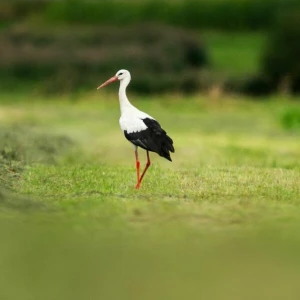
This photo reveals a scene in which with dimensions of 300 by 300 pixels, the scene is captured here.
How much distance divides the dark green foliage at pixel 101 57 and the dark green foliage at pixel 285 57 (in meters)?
2.38

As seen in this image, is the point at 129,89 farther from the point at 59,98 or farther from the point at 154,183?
the point at 154,183

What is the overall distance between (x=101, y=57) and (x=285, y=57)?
577 centimetres

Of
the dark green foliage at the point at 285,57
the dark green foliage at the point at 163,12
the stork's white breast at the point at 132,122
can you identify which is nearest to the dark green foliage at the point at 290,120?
the dark green foliage at the point at 285,57

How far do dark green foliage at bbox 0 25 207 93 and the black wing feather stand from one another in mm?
17875

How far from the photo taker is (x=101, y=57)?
28.8 meters

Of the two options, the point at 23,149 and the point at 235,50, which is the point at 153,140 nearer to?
the point at 23,149

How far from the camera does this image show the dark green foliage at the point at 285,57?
91.8ft

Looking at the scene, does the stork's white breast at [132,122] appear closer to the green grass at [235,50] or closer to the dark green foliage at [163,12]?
the green grass at [235,50]

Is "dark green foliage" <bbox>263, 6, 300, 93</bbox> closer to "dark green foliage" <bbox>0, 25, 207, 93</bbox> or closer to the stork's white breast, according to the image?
"dark green foliage" <bbox>0, 25, 207, 93</bbox>

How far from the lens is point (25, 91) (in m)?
26.3

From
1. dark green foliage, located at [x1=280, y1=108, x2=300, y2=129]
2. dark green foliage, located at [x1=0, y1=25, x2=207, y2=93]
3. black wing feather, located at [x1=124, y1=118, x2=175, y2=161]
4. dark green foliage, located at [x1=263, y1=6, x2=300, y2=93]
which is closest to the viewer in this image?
black wing feather, located at [x1=124, y1=118, x2=175, y2=161]

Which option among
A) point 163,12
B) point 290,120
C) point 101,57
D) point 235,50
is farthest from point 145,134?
point 163,12

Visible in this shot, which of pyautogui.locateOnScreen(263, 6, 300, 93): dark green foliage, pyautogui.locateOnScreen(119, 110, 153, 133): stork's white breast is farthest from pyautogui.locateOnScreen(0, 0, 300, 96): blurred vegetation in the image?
pyautogui.locateOnScreen(119, 110, 153, 133): stork's white breast

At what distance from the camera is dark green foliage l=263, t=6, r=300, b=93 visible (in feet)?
91.8
